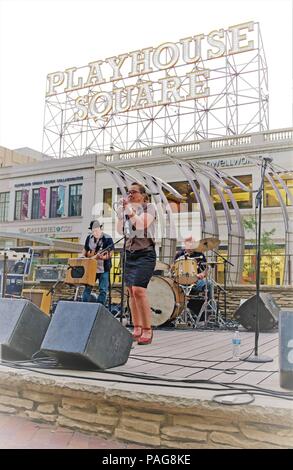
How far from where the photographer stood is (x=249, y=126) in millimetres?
18906

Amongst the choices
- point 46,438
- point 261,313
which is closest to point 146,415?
point 46,438

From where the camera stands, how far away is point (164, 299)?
21.9 ft

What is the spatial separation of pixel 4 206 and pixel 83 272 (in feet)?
63.1

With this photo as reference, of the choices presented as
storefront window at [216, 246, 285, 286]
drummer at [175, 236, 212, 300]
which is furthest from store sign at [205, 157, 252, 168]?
drummer at [175, 236, 212, 300]

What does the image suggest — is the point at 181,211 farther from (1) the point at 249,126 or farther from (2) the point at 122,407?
(2) the point at 122,407

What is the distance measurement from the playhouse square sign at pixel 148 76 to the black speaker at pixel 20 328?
1819cm

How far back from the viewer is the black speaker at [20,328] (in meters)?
3.12

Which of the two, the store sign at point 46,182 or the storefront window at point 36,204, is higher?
the store sign at point 46,182

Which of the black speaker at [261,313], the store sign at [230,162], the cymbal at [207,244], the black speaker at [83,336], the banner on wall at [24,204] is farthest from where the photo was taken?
the banner on wall at [24,204]

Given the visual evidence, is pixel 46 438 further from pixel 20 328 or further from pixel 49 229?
pixel 49 229

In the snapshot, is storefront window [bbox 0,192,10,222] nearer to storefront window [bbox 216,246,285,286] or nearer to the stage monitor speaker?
storefront window [bbox 216,246,285,286]

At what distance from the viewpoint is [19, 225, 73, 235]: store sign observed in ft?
69.5

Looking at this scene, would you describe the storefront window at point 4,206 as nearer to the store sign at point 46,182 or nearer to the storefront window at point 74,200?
the store sign at point 46,182

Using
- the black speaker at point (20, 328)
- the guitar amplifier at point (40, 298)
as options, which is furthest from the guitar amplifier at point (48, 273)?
the black speaker at point (20, 328)
